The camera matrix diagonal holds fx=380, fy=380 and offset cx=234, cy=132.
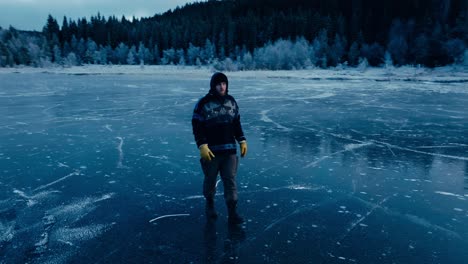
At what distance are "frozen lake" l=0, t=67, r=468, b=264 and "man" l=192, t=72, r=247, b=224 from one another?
1.46ft

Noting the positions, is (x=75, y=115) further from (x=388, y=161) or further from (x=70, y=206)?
(x=388, y=161)

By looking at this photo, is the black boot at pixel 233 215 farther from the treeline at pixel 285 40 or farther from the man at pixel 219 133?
the treeline at pixel 285 40

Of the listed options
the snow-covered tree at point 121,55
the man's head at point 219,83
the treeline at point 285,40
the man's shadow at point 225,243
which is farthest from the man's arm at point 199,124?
the snow-covered tree at point 121,55

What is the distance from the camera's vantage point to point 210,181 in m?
4.14

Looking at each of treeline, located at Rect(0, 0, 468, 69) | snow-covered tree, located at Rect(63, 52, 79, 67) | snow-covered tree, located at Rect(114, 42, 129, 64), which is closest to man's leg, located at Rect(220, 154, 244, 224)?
treeline, located at Rect(0, 0, 468, 69)

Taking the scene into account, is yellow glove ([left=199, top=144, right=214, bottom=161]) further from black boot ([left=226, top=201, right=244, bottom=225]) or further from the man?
black boot ([left=226, top=201, right=244, bottom=225])

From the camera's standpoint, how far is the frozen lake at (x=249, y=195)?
3477mm

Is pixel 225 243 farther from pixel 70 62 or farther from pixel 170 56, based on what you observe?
pixel 170 56

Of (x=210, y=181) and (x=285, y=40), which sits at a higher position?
(x=285, y=40)

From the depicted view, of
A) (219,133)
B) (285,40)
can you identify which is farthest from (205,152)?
(285,40)

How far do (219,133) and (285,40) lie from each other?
70674mm

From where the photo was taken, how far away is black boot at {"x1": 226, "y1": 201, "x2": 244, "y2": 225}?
160 inches

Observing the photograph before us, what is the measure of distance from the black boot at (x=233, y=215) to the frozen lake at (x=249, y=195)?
10 centimetres

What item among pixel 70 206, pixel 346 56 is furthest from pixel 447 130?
pixel 346 56
